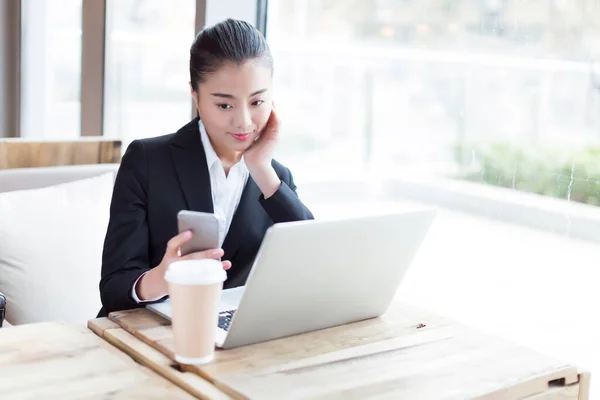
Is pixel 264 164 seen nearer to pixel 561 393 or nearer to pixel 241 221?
pixel 241 221

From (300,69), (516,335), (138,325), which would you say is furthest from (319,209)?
(138,325)

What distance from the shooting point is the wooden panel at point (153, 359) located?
109 cm

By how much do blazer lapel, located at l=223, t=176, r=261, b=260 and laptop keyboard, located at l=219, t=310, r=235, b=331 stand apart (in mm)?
323

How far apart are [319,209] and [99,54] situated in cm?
135

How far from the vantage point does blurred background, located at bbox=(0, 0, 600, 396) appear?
5.62 ft

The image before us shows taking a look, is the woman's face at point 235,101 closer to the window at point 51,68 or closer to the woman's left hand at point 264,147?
the woman's left hand at point 264,147

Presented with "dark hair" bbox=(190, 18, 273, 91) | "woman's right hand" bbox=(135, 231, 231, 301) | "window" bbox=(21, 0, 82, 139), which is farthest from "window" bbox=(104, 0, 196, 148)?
"woman's right hand" bbox=(135, 231, 231, 301)

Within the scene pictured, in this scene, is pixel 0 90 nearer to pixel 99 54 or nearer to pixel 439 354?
pixel 99 54

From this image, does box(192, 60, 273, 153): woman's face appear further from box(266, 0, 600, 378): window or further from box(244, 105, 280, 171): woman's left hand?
box(266, 0, 600, 378): window

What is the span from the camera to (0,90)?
3.89 meters

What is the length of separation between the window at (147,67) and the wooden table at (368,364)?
4.87ft

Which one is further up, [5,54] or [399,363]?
[5,54]

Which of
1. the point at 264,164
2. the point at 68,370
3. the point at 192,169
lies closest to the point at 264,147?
the point at 264,164

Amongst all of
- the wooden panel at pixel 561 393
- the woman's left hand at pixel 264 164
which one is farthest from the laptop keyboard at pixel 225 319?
the wooden panel at pixel 561 393
